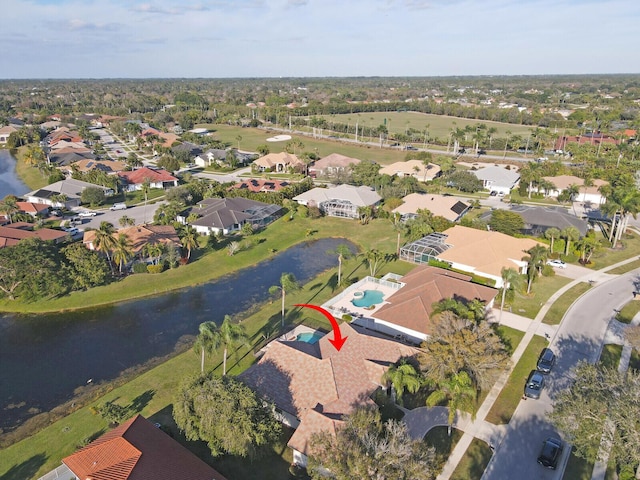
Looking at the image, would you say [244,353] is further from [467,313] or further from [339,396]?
[467,313]

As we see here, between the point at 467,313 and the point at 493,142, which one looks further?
the point at 493,142

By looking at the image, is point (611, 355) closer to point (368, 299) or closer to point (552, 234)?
point (368, 299)

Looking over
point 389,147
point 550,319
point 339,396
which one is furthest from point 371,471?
point 389,147

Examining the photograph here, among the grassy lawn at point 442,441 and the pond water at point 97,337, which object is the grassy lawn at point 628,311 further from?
the pond water at point 97,337

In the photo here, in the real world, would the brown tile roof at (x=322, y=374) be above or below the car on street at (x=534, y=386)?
above

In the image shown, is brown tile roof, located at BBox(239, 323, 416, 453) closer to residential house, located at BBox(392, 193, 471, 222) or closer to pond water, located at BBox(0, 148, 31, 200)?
residential house, located at BBox(392, 193, 471, 222)

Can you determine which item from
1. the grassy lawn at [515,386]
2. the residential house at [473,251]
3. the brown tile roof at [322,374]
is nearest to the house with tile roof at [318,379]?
the brown tile roof at [322,374]

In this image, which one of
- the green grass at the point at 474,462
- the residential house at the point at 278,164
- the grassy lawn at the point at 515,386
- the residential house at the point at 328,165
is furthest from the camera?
the residential house at the point at 278,164
